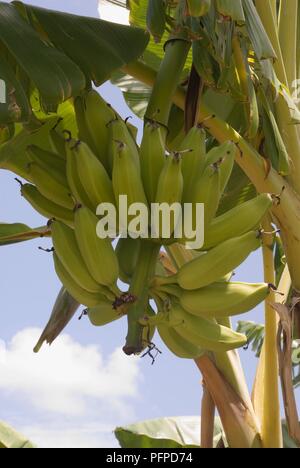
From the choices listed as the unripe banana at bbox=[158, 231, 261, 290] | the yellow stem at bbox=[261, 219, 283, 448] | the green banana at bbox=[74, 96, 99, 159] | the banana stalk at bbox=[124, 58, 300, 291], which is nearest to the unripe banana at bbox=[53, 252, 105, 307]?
the unripe banana at bbox=[158, 231, 261, 290]

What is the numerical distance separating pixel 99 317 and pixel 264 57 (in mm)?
545

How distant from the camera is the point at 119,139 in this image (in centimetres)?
109

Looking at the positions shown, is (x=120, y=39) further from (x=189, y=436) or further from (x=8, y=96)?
(x=189, y=436)

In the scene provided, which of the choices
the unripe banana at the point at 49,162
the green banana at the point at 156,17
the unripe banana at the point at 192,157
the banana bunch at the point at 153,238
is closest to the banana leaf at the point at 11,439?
the banana bunch at the point at 153,238

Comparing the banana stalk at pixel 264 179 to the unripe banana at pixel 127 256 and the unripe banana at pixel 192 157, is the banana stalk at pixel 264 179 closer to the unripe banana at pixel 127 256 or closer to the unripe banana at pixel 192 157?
the unripe banana at pixel 192 157

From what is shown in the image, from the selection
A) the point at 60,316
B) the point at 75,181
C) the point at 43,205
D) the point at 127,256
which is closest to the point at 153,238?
the point at 127,256

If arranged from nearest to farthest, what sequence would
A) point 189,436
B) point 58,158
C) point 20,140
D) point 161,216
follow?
point 161,216, point 58,158, point 20,140, point 189,436

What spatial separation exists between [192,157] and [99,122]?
177 mm

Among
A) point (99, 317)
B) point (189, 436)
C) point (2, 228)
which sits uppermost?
point (2, 228)

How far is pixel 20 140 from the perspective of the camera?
1.33m

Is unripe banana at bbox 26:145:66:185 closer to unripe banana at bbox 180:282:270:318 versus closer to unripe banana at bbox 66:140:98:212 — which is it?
unripe banana at bbox 66:140:98:212

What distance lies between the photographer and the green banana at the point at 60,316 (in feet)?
4.36

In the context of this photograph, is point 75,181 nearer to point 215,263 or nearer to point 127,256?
point 127,256
